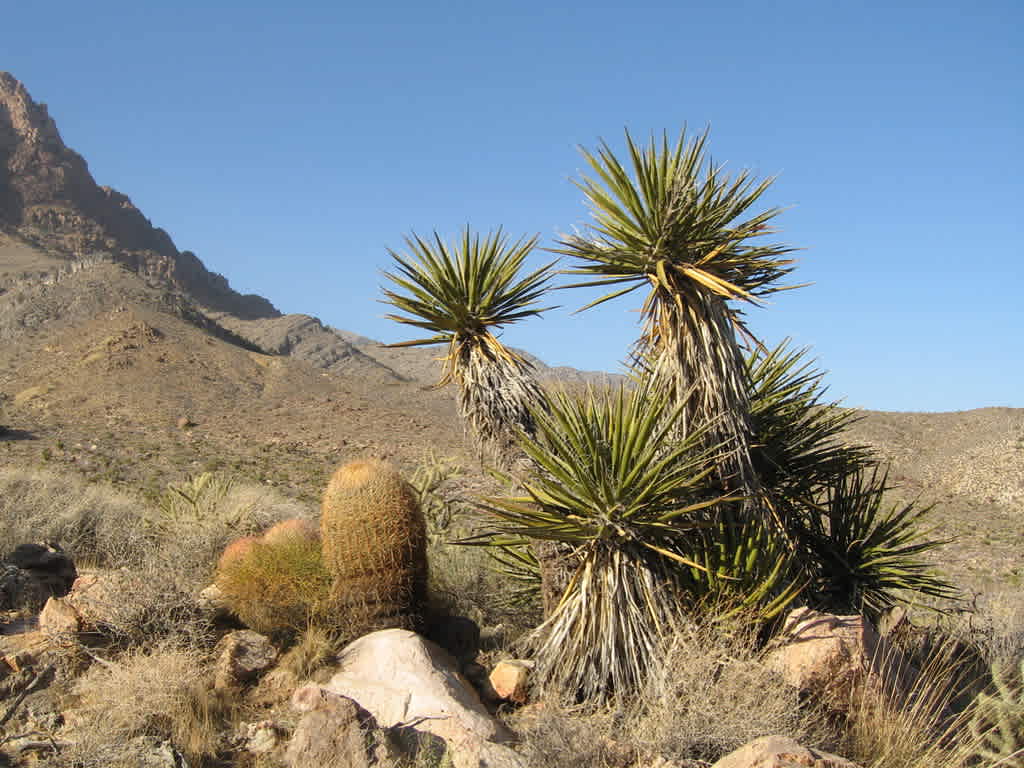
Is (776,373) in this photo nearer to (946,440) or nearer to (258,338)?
(946,440)

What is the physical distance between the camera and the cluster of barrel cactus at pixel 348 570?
595 centimetres

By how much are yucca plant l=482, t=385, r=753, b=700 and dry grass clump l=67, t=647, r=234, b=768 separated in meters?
2.37

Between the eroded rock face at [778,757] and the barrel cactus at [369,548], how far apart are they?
9.75 feet

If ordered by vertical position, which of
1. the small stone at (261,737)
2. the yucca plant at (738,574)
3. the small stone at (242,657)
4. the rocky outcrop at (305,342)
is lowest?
the small stone at (261,737)

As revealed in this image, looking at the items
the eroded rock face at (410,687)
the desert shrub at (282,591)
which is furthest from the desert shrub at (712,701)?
the desert shrub at (282,591)

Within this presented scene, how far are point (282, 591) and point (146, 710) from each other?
145 centimetres

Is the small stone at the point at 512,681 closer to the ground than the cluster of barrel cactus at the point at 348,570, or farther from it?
closer to the ground

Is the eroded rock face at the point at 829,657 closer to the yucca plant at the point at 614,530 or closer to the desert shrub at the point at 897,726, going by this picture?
the desert shrub at the point at 897,726

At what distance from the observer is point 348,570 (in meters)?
5.95

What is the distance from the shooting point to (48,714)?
4.96m

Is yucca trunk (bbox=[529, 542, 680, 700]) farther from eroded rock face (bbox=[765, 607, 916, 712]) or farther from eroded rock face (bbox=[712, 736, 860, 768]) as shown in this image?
eroded rock face (bbox=[712, 736, 860, 768])

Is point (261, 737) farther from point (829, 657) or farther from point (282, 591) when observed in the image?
point (829, 657)

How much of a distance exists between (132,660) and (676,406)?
4.54 m

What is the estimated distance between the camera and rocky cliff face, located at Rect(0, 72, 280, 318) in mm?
65250
